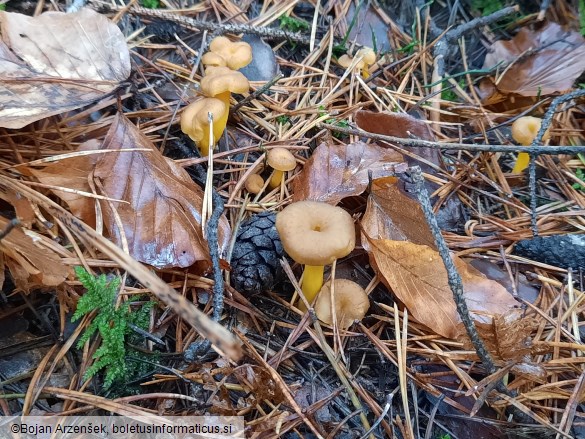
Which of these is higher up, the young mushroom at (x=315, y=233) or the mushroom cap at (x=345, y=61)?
the mushroom cap at (x=345, y=61)

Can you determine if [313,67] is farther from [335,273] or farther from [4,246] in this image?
[4,246]

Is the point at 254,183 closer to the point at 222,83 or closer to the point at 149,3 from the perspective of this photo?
the point at 222,83

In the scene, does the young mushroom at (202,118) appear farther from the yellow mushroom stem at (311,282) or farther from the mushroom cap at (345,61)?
the mushroom cap at (345,61)

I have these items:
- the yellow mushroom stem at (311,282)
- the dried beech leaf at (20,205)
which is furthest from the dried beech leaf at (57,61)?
the yellow mushroom stem at (311,282)

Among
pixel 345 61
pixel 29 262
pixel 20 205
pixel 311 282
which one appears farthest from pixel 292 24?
pixel 29 262

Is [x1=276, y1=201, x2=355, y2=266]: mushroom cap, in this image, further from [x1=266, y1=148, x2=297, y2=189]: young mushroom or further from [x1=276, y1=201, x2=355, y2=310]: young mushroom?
[x1=266, y1=148, x2=297, y2=189]: young mushroom

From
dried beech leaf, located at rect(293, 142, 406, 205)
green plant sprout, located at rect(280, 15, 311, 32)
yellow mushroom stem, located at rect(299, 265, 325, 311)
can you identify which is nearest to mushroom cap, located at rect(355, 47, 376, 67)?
green plant sprout, located at rect(280, 15, 311, 32)

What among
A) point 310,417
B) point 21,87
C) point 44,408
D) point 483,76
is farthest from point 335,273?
point 483,76
